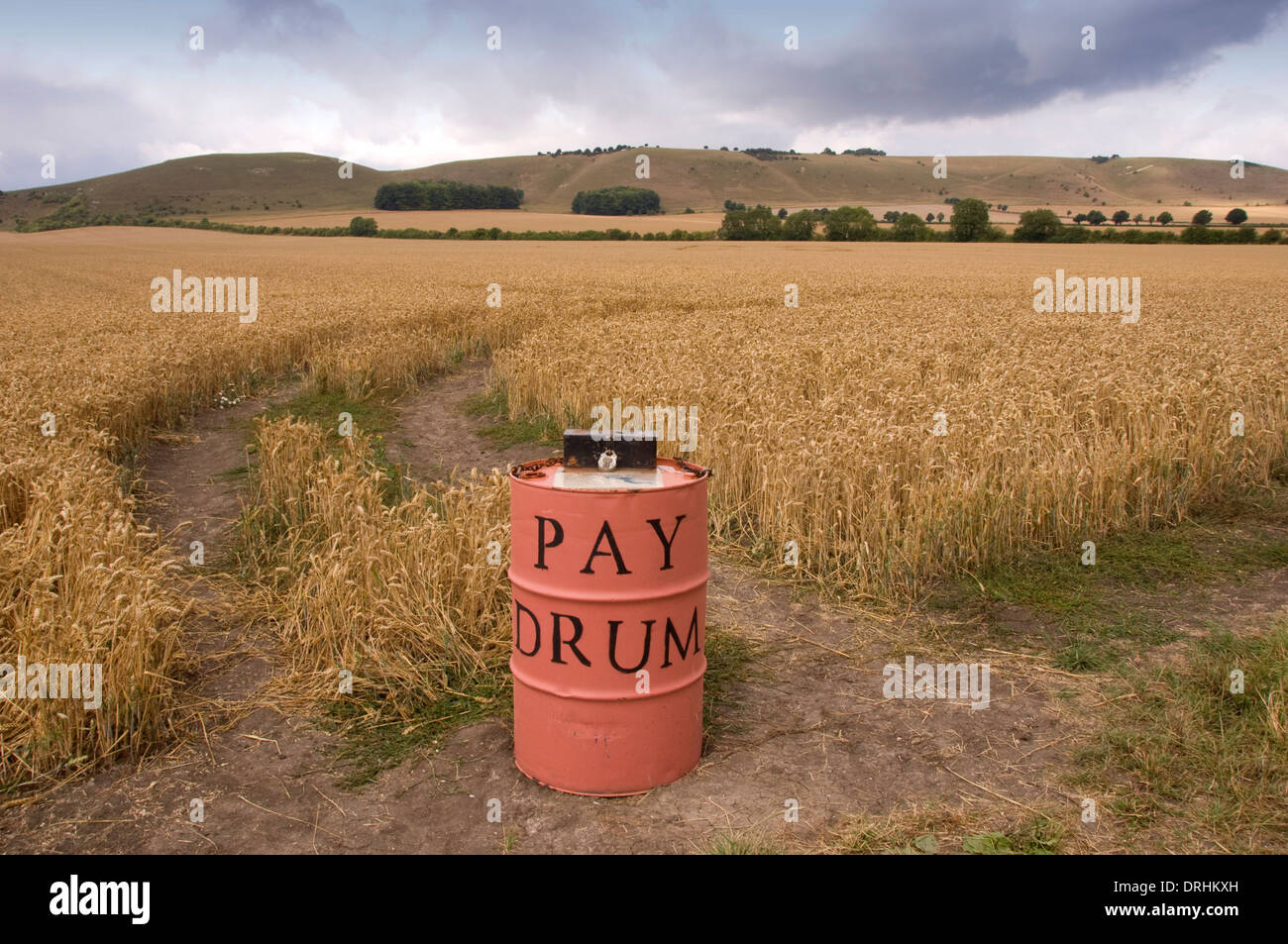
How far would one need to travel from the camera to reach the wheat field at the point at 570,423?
5.04m

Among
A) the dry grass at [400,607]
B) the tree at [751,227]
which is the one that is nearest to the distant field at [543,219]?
the tree at [751,227]

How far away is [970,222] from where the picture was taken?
247ft

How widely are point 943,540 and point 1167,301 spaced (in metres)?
18.6

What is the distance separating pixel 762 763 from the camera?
166 inches

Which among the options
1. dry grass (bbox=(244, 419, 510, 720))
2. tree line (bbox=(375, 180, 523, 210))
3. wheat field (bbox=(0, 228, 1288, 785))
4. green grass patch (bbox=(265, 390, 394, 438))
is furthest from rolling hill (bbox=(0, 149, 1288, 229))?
dry grass (bbox=(244, 419, 510, 720))

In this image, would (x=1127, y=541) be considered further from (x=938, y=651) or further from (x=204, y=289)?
Answer: (x=204, y=289)

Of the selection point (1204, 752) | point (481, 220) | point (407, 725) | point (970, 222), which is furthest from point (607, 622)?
point (481, 220)

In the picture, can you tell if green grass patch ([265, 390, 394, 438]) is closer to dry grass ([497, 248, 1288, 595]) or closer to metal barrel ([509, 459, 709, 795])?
dry grass ([497, 248, 1288, 595])

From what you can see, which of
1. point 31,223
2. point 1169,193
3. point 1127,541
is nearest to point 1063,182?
point 1169,193

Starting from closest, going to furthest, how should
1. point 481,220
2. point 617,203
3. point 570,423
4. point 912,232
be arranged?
point 570,423, point 912,232, point 481,220, point 617,203

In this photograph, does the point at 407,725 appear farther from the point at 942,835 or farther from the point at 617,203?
the point at 617,203

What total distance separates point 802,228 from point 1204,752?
257ft

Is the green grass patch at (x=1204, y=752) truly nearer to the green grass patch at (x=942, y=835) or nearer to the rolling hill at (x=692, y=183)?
the green grass patch at (x=942, y=835)

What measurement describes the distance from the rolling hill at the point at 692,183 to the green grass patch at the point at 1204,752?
384ft
